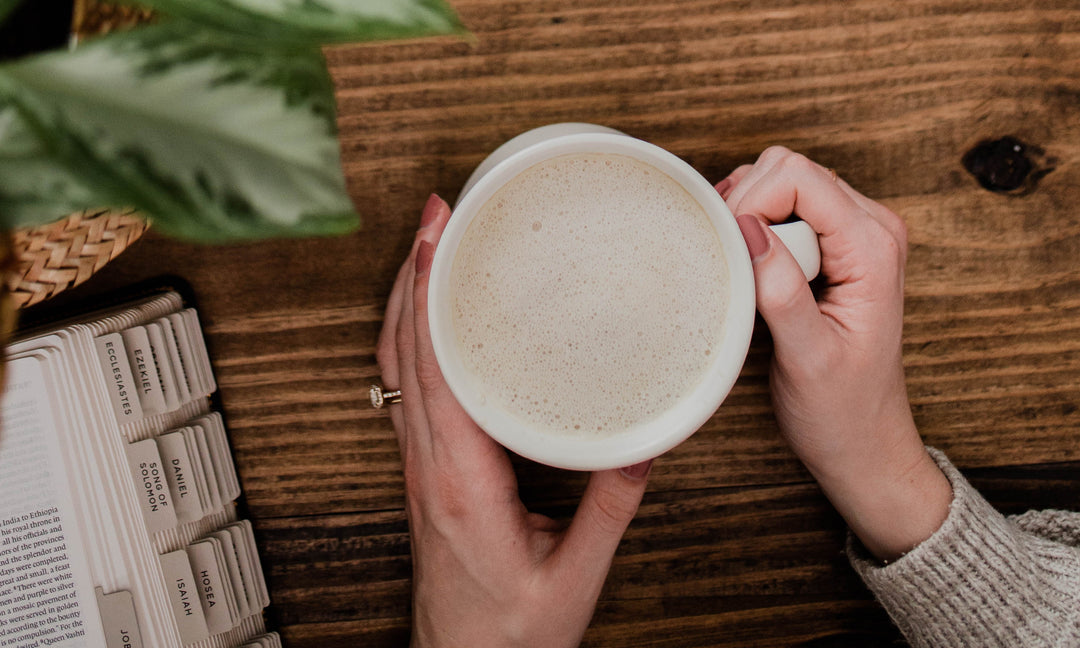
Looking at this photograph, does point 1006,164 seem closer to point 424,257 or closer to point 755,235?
point 755,235

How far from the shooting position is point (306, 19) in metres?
0.19

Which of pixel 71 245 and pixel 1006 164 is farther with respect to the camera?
pixel 1006 164

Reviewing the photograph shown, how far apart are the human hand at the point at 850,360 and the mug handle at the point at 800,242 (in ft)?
0.10

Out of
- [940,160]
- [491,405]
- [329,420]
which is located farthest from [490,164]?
[940,160]

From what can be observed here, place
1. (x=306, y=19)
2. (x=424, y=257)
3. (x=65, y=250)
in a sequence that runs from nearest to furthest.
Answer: (x=306, y=19) → (x=65, y=250) → (x=424, y=257)

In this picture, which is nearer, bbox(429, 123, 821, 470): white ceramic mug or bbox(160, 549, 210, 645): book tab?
bbox(429, 123, 821, 470): white ceramic mug

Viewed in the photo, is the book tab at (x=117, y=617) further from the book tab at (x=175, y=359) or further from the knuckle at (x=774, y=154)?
the knuckle at (x=774, y=154)

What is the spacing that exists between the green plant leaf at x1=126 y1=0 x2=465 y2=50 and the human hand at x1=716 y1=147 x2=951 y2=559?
409mm

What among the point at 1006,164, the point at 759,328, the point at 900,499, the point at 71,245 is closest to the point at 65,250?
the point at 71,245

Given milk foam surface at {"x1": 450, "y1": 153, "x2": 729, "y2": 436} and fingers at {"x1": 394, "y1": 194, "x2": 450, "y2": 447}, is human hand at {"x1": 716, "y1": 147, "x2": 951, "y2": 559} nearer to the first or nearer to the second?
milk foam surface at {"x1": 450, "y1": 153, "x2": 729, "y2": 436}

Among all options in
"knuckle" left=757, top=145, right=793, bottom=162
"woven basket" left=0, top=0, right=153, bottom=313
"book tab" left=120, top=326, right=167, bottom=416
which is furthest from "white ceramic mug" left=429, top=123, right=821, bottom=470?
"book tab" left=120, top=326, right=167, bottom=416

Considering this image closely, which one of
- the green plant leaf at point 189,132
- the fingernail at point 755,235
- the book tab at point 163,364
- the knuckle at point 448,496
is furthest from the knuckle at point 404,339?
the green plant leaf at point 189,132

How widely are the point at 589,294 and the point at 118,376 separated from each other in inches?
17.6

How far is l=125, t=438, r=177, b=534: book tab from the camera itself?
621 mm
